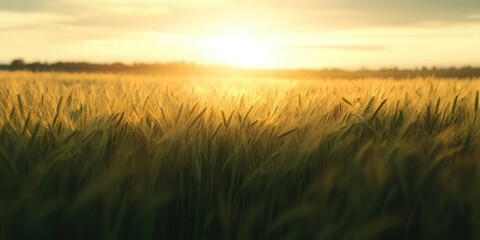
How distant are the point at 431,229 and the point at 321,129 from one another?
0.50 meters

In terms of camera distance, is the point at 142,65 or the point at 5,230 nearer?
the point at 5,230

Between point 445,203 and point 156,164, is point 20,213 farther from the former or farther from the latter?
point 445,203

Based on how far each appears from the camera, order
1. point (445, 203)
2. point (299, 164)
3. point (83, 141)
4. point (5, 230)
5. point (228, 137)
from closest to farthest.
A: point (5, 230) → point (445, 203) → point (299, 164) → point (83, 141) → point (228, 137)

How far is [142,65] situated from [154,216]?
2926 cm

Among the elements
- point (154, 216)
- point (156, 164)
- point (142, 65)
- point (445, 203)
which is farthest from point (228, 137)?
point (142, 65)

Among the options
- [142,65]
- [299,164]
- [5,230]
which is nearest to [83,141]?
[5,230]

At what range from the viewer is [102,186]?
1.00m

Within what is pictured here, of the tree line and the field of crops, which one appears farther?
the tree line

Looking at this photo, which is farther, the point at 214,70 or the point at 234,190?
the point at 214,70

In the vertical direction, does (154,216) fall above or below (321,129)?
below

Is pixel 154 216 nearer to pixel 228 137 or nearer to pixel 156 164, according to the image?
pixel 156 164

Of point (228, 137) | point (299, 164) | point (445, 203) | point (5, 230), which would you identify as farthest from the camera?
point (228, 137)

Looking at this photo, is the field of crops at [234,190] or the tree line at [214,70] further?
the tree line at [214,70]

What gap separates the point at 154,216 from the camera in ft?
3.45
